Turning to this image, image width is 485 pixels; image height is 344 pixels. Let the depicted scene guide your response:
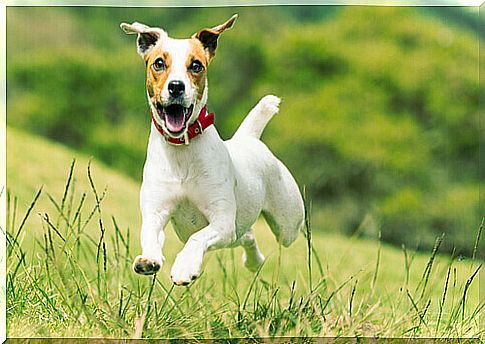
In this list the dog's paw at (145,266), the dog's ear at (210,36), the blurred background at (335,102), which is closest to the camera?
the dog's paw at (145,266)

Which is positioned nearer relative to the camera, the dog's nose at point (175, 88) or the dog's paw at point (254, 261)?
the dog's nose at point (175, 88)

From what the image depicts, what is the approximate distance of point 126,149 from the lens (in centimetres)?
643

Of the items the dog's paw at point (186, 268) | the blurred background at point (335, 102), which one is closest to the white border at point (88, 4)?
the dog's paw at point (186, 268)

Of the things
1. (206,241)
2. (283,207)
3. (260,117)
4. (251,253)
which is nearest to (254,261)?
(251,253)

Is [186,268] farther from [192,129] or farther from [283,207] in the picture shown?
[283,207]

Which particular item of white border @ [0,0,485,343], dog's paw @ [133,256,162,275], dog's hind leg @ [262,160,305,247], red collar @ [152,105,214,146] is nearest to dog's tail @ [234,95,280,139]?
dog's hind leg @ [262,160,305,247]

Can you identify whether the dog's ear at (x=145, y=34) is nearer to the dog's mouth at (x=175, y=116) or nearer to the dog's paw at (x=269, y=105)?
the dog's mouth at (x=175, y=116)

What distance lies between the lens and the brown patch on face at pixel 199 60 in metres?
2.32

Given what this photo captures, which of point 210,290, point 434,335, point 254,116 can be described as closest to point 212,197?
point 254,116

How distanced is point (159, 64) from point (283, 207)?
31.6 inches

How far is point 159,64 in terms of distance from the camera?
232cm

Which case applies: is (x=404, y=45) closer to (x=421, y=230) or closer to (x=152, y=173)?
(x=421, y=230)

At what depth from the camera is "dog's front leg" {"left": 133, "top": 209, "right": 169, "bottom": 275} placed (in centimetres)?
218

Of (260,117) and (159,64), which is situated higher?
(159,64)
